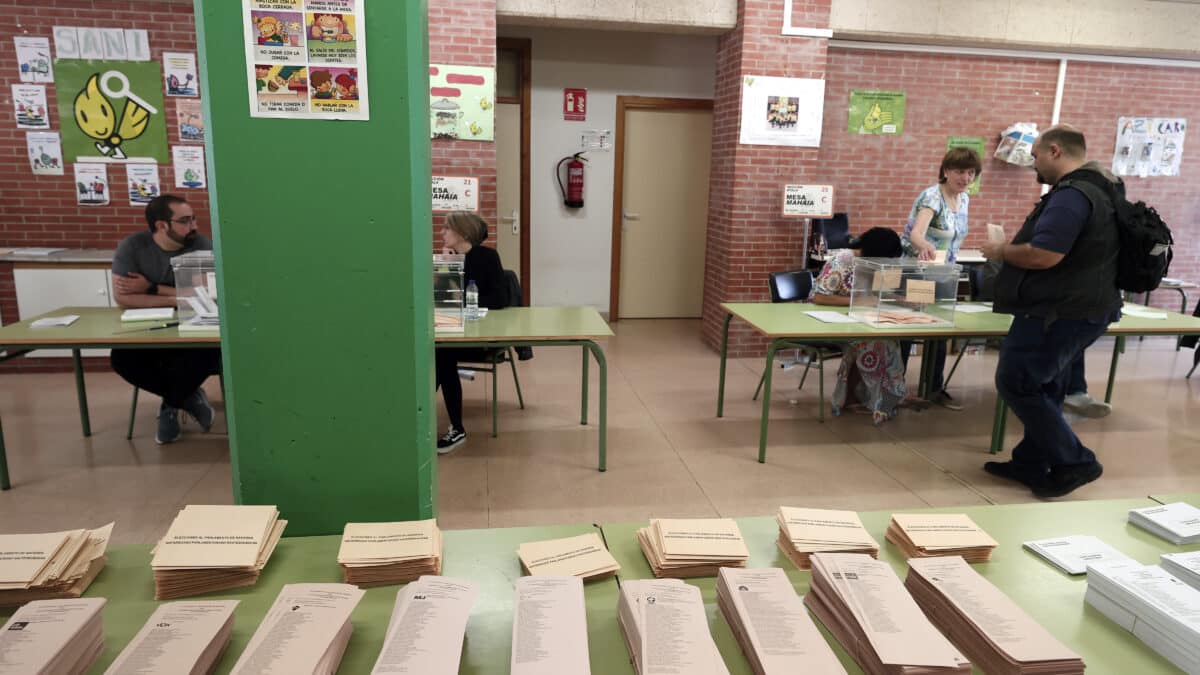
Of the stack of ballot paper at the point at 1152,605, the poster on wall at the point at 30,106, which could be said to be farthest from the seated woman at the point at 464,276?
the poster on wall at the point at 30,106

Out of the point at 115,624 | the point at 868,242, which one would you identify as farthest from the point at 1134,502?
the point at 868,242

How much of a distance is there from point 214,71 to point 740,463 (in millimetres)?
3116

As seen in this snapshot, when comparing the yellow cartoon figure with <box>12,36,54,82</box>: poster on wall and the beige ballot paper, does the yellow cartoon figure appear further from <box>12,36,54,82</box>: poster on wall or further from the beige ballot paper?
the beige ballot paper

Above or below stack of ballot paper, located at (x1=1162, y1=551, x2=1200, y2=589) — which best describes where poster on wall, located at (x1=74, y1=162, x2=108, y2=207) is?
above

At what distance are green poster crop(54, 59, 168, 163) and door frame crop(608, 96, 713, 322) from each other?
387cm

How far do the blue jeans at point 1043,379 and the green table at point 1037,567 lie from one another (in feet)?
5.39

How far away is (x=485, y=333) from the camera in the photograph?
3.59 metres

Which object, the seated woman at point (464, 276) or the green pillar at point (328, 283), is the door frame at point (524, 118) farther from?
the green pillar at point (328, 283)

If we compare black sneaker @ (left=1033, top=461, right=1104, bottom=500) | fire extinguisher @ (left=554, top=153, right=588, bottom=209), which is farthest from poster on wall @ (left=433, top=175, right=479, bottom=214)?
black sneaker @ (left=1033, top=461, right=1104, bottom=500)

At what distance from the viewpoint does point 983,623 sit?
1246mm

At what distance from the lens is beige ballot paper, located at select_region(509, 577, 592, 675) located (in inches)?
45.4

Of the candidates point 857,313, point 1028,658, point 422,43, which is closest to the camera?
point 1028,658

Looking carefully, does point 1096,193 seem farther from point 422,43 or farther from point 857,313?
point 422,43

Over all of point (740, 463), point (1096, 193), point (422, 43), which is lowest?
point (740, 463)
